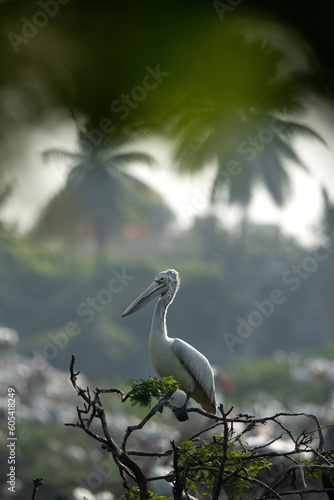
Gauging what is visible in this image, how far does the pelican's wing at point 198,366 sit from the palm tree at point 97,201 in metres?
13.1

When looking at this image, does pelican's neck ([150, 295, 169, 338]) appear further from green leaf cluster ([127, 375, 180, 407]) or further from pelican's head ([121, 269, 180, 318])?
green leaf cluster ([127, 375, 180, 407])

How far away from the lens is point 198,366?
156 cm

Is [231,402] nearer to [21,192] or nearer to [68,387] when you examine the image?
[68,387]

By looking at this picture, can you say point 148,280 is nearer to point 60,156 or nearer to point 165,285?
point 60,156

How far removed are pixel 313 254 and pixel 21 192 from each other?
1063 cm

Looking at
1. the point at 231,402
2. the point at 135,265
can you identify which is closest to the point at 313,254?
the point at 135,265

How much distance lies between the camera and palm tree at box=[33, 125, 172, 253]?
1544cm

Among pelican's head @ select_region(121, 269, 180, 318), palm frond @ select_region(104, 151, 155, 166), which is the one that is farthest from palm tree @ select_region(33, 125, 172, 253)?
pelican's head @ select_region(121, 269, 180, 318)

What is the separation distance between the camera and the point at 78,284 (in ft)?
64.2

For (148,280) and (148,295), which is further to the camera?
(148,280)

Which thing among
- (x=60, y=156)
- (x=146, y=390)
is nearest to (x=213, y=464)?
(x=146, y=390)

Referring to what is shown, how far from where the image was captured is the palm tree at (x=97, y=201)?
1544 centimetres

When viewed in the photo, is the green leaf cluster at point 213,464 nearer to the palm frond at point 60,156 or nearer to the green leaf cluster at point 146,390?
the green leaf cluster at point 146,390

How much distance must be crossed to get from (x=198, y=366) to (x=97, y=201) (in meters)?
16.6
